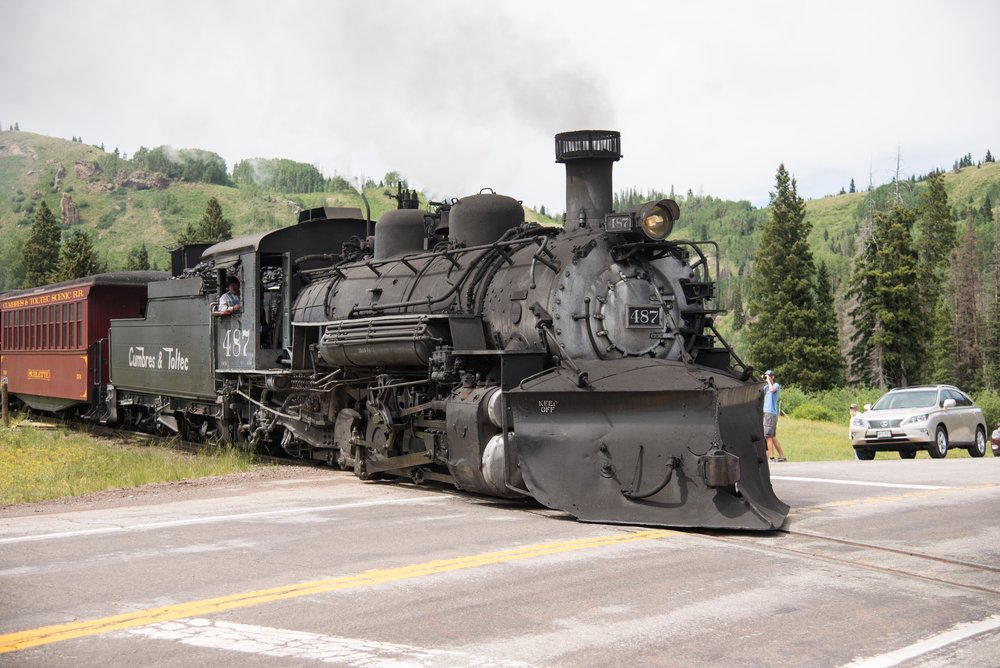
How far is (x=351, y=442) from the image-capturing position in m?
12.5

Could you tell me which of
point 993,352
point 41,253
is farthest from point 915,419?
point 41,253

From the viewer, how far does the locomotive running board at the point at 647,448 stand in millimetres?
8383

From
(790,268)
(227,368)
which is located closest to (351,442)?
(227,368)

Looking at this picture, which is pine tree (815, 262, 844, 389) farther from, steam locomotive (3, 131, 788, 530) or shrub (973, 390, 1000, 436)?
steam locomotive (3, 131, 788, 530)

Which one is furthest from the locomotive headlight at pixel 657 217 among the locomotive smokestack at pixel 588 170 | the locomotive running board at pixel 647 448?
the locomotive running board at pixel 647 448

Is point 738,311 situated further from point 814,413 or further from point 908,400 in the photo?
point 908,400

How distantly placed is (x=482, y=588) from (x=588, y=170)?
18.0ft

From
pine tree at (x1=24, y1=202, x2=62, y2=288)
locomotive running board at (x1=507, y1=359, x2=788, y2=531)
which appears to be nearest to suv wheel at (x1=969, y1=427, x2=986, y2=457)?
locomotive running board at (x1=507, y1=359, x2=788, y2=531)

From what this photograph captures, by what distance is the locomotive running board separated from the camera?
838cm

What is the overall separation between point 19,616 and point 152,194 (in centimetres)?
13702

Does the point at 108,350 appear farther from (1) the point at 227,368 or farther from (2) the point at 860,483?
(2) the point at 860,483

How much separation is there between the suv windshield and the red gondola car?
16.0 metres

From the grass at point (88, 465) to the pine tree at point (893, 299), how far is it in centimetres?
4080

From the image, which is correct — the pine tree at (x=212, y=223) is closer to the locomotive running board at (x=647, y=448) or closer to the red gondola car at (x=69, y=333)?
the red gondola car at (x=69, y=333)
